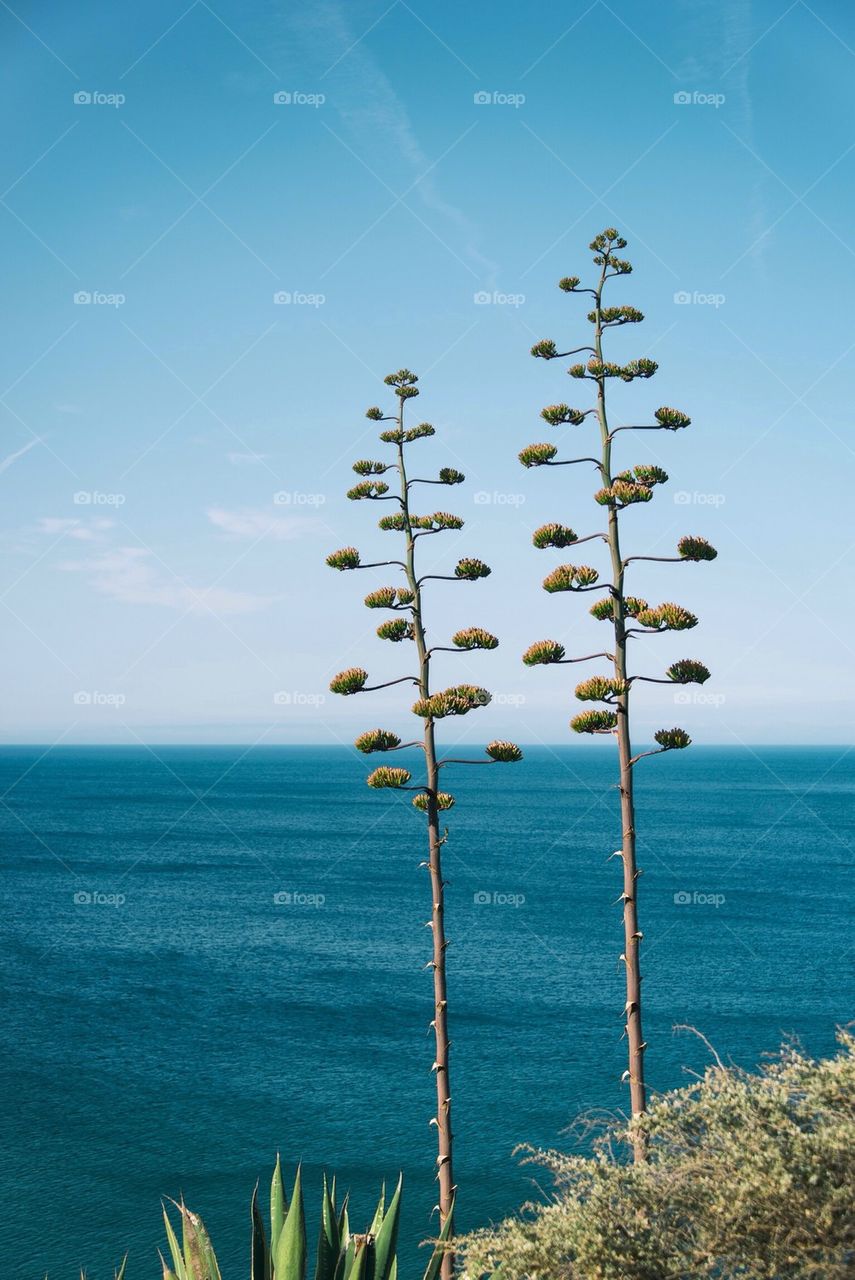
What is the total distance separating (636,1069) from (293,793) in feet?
514

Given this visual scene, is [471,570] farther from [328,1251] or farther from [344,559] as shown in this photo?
[328,1251]

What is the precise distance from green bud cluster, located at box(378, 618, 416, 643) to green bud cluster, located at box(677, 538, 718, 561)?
397cm

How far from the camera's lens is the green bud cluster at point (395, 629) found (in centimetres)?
1459

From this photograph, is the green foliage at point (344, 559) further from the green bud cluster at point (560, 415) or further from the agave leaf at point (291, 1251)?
the agave leaf at point (291, 1251)

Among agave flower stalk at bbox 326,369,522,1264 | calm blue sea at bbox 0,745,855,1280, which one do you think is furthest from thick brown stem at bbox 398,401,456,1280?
calm blue sea at bbox 0,745,855,1280

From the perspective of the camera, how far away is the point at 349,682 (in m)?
14.5

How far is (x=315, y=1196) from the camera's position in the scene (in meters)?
34.0

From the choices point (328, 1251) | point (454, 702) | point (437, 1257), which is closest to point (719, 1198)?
point (437, 1257)

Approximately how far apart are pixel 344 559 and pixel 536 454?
3183mm

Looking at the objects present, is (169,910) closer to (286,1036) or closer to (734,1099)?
(286,1036)

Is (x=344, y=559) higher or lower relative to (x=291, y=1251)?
higher

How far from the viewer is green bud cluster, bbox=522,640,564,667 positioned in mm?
13680

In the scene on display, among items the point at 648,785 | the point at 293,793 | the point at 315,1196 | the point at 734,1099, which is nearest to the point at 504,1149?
the point at 315,1196

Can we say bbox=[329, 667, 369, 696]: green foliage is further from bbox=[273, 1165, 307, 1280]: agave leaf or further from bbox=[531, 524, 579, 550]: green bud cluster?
bbox=[273, 1165, 307, 1280]: agave leaf
